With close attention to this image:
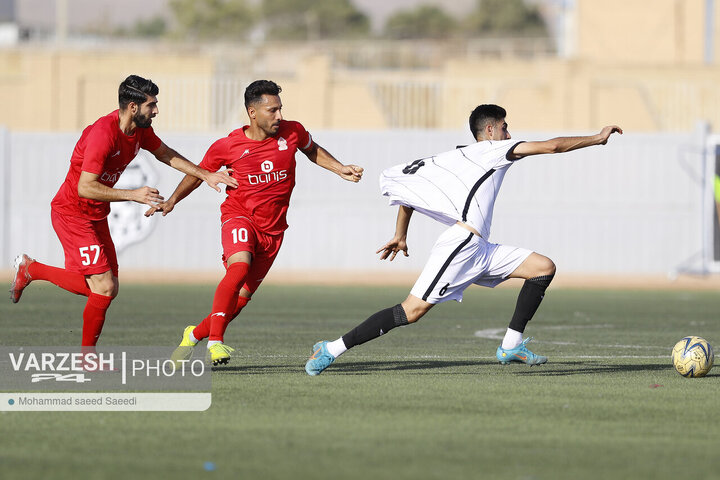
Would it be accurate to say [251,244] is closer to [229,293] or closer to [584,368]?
[229,293]

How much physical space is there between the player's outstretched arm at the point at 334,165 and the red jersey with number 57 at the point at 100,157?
4.24 feet

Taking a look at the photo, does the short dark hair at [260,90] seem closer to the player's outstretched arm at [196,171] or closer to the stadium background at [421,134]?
the player's outstretched arm at [196,171]

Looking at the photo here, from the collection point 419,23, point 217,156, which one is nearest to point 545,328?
point 217,156

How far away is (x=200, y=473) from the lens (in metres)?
5.77

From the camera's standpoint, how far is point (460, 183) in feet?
31.1

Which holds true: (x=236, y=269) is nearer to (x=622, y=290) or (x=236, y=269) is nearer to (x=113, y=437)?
(x=113, y=437)

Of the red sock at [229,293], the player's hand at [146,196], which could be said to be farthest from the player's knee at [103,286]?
the player's hand at [146,196]

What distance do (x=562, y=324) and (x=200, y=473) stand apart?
31.5 feet

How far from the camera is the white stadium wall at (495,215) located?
24.4 m

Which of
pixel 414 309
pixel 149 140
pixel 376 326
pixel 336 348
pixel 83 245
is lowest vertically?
pixel 336 348

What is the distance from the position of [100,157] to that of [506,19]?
4237 inches

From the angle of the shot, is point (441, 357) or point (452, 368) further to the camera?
point (441, 357)

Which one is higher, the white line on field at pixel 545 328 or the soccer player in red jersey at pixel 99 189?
the soccer player in red jersey at pixel 99 189

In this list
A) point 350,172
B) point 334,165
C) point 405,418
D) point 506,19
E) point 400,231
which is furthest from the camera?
point 506,19
